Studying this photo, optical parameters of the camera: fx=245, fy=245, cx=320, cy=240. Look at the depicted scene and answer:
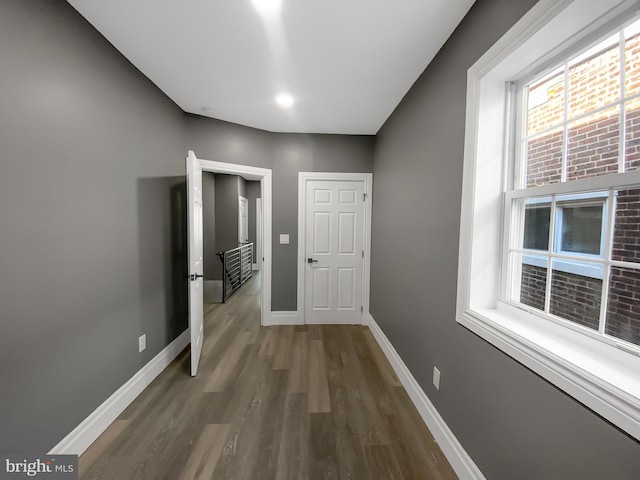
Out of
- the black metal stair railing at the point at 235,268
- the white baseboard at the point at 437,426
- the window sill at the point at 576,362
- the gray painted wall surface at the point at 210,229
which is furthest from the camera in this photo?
the gray painted wall surface at the point at 210,229

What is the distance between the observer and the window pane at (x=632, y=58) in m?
0.79

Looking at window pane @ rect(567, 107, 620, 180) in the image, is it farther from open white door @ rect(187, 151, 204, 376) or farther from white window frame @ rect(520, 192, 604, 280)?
open white door @ rect(187, 151, 204, 376)

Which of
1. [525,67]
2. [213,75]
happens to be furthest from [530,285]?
[213,75]

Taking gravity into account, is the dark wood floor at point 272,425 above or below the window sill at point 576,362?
below

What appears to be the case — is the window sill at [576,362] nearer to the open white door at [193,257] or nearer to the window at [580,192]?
the window at [580,192]

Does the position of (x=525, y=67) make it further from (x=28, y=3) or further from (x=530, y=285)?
(x=28, y=3)

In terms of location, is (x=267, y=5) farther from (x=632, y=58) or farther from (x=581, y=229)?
(x=581, y=229)

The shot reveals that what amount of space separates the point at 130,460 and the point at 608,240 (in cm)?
246

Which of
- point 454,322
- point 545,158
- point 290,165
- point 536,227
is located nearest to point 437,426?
point 454,322

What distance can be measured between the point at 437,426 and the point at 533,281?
3.50 ft

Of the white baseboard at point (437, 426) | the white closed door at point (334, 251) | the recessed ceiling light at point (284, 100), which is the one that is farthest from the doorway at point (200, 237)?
the white baseboard at point (437, 426)

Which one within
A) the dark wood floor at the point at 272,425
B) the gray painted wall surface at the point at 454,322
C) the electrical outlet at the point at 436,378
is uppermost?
the gray painted wall surface at the point at 454,322

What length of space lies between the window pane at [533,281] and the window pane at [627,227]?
0.28 m

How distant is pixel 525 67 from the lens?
3.73 ft
